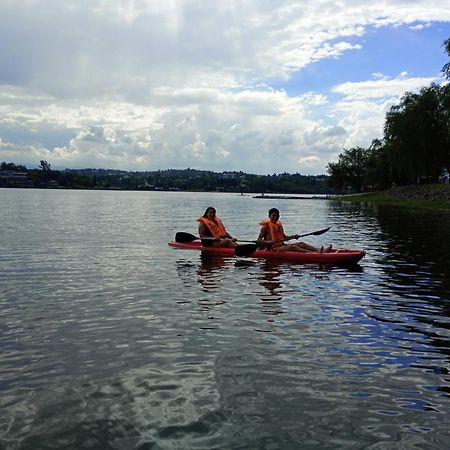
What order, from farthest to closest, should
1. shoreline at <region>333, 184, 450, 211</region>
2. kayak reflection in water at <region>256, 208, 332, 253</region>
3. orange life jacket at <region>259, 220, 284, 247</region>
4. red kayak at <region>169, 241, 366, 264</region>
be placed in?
1. shoreline at <region>333, 184, 450, 211</region>
2. orange life jacket at <region>259, 220, 284, 247</region>
3. kayak reflection in water at <region>256, 208, 332, 253</region>
4. red kayak at <region>169, 241, 366, 264</region>

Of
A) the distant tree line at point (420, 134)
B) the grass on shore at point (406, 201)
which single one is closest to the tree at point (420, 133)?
the distant tree line at point (420, 134)

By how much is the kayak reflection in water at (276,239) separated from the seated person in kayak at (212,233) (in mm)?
1727

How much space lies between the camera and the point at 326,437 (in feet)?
19.7

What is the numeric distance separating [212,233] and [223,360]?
549 inches

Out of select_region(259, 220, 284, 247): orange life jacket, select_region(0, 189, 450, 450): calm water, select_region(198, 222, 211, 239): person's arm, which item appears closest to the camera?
select_region(0, 189, 450, 450): calm water

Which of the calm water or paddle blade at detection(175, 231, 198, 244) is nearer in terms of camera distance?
the calm water

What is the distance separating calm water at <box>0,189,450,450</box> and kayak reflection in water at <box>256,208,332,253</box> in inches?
129

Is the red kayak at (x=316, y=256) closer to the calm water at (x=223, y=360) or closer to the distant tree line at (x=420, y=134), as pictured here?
the calm water at (x=223, y=360)

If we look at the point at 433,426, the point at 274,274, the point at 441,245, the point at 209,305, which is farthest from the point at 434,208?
the point at 433,426

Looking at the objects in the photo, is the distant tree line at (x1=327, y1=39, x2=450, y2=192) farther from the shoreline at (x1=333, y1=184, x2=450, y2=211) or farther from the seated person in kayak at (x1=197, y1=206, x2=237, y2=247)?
the seated person in kayak at (x1=197, y1=206, x2=237, y2=247)

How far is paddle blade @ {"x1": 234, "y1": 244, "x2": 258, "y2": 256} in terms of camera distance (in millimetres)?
20047

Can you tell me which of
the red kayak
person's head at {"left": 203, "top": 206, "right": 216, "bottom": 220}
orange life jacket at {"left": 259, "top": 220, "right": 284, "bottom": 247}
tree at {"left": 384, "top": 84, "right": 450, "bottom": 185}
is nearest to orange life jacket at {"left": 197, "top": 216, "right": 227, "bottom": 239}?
person's head at {"left": 203, "top": 206, "right": 216, "bottom": 220}

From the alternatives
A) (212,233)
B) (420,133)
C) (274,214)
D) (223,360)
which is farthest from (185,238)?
(420,133)

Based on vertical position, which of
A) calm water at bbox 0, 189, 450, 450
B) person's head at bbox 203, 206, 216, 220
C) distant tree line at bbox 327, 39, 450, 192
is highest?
distant tree line at bbox 327, 39, 450, 192
